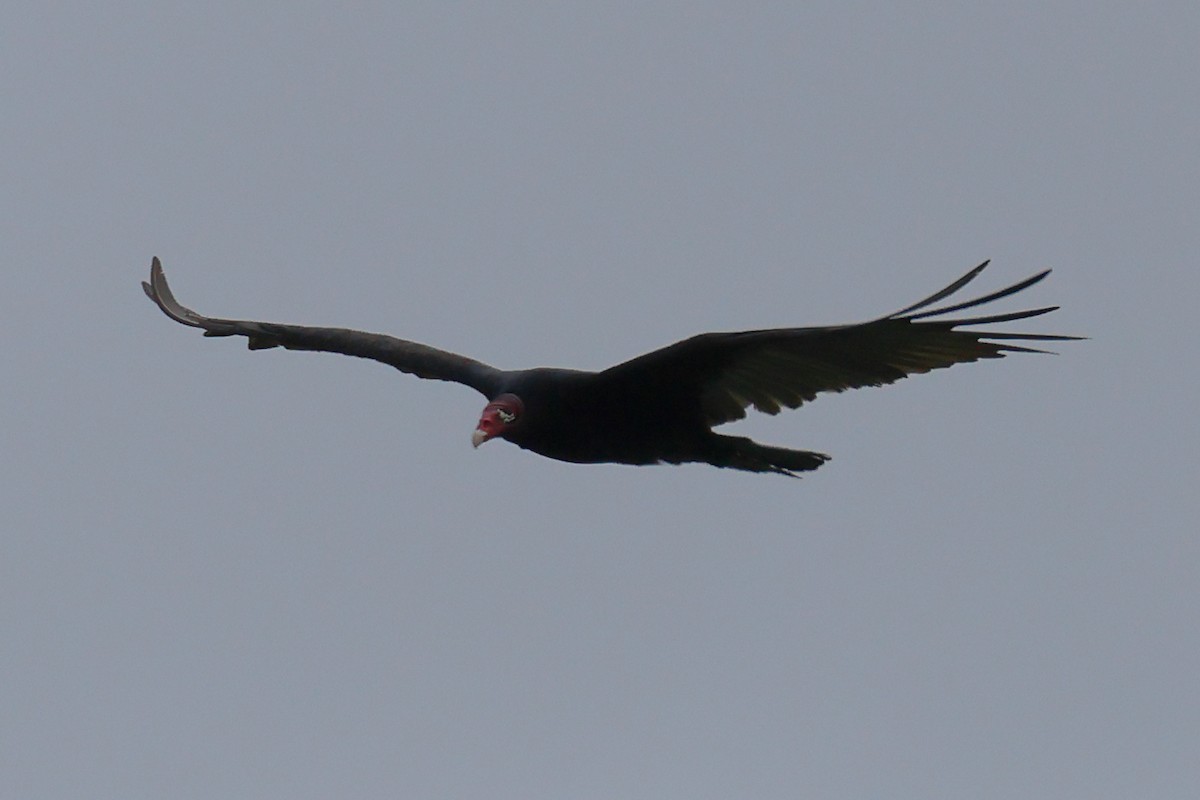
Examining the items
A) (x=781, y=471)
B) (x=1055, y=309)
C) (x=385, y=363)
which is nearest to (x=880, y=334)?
(x=1055, y=309)

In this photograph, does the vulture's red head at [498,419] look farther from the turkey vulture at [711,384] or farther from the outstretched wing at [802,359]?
the outstretched wing at [802,359]

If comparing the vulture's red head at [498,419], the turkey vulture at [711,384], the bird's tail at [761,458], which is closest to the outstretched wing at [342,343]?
the turkey vulture at [711,384]

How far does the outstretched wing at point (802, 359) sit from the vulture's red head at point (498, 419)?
581mm

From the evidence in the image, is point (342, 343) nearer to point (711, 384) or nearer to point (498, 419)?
point (498, 419)

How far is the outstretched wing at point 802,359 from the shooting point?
703cm

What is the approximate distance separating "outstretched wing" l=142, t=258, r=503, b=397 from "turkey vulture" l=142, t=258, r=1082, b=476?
3 centimetres

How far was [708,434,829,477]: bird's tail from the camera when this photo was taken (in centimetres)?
834

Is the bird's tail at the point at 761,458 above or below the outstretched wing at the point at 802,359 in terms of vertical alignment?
below

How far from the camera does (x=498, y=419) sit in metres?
8.34

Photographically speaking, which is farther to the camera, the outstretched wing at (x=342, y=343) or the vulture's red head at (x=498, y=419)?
the outstretched wing at (x=342, y=343)

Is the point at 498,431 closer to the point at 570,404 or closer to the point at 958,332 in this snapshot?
the point at 570,404

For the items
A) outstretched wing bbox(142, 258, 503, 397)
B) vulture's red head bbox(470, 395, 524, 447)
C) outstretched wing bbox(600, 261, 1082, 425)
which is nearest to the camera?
outstretched wing bbox(600, 261, 1082, 425)

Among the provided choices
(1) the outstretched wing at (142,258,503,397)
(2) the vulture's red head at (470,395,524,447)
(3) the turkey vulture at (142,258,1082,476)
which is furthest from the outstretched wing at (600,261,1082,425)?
(1) the outstretched wing at (142,258,503,397)

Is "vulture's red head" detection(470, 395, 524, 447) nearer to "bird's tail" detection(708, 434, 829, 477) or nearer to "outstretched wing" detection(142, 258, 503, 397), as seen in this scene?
"outstretched wing" detection(142, 258, 503, 397)
